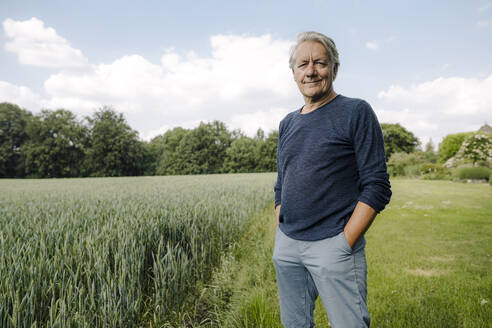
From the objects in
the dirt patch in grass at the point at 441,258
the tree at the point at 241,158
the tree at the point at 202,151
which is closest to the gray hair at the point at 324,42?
the dirt patch in grass at the point at 441,258

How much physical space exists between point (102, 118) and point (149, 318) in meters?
54.1

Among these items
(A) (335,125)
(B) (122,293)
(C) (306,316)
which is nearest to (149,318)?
(B) (122,293)

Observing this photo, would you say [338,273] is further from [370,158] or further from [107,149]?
[107,149]

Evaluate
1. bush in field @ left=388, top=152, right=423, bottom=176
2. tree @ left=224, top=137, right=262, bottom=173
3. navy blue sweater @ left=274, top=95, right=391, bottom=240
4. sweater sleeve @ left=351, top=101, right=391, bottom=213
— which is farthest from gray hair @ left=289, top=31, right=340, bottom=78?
tree @ left=224, top=137, right=262, bottom=173

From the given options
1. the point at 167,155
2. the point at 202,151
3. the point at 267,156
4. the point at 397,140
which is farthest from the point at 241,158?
the point at 397,140

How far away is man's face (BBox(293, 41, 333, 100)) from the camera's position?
147cm

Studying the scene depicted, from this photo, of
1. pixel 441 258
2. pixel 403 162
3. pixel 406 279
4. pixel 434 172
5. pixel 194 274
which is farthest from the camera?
pixel 403 162

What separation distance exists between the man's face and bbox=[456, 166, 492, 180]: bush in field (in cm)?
2150

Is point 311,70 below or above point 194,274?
above

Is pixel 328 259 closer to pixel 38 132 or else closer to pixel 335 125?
pixel 335 125

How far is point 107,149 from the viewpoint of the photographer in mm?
43938

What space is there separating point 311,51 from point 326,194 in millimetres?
813

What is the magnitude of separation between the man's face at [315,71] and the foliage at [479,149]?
24.7 metres

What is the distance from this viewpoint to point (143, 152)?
155 ft
